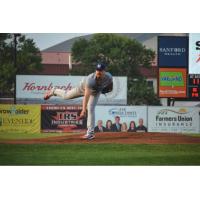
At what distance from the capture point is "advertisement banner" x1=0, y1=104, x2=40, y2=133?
1030 cm

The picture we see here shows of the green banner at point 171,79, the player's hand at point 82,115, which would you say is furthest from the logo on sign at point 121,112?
the green banner at point 171,79

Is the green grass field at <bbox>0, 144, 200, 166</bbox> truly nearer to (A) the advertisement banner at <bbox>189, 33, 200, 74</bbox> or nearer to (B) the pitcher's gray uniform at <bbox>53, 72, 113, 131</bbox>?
(B) the pitcher's gray uniform at <bbox>53, 72, 113, 131</bbox>

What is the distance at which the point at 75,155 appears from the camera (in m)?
10.1

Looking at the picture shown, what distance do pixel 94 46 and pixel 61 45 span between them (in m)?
0.56

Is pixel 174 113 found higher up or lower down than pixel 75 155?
Answer: higher up

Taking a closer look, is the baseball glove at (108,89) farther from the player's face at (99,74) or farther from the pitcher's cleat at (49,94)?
the pitcher's cleat at (49,94)

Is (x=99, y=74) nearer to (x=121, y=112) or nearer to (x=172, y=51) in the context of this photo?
(x=121, y=112)

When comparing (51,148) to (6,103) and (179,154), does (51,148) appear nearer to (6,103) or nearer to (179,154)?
(6,103)

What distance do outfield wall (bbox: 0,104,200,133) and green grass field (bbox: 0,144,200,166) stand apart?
0.30 m

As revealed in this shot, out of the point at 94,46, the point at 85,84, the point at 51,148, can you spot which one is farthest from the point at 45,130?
the point at 94,46

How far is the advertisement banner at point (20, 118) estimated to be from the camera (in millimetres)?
10297
